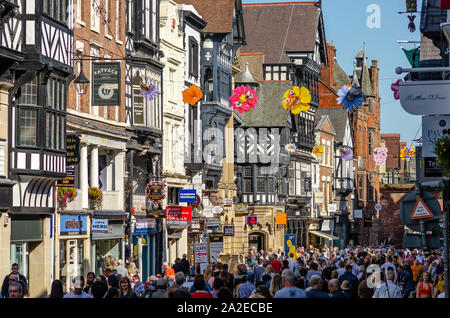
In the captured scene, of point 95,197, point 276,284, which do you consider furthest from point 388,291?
point 95,197

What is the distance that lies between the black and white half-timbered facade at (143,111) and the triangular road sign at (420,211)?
78.7 ft

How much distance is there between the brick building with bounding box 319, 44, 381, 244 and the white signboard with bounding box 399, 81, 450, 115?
65.3 m

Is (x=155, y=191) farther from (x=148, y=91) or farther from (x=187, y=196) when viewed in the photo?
(x=148, y=91)

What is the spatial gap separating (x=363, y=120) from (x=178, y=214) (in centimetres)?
5720

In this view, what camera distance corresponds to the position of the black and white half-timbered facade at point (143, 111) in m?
38.4

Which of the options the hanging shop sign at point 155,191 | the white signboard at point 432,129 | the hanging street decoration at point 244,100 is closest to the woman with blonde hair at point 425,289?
the white signboard at point 432,129

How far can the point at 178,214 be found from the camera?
4262cm

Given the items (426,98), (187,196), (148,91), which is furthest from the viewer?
(187,196)

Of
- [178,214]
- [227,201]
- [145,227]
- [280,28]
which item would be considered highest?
[280,28]

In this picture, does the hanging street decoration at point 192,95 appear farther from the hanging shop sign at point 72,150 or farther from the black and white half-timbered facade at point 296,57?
the black and white half-timbered facade at point 296,57

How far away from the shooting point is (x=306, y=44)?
233 ft

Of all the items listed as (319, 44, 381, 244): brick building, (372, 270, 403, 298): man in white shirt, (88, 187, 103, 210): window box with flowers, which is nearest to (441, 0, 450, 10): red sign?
(372, 270, 403, 298): man in white shirt

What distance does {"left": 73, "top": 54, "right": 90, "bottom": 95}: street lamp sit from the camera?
31.4 meters

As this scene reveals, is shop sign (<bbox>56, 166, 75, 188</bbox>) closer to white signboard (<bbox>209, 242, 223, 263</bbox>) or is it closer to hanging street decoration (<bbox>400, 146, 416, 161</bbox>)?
white signboard (<bbox>209, 242, 223, 263</bbox>)
